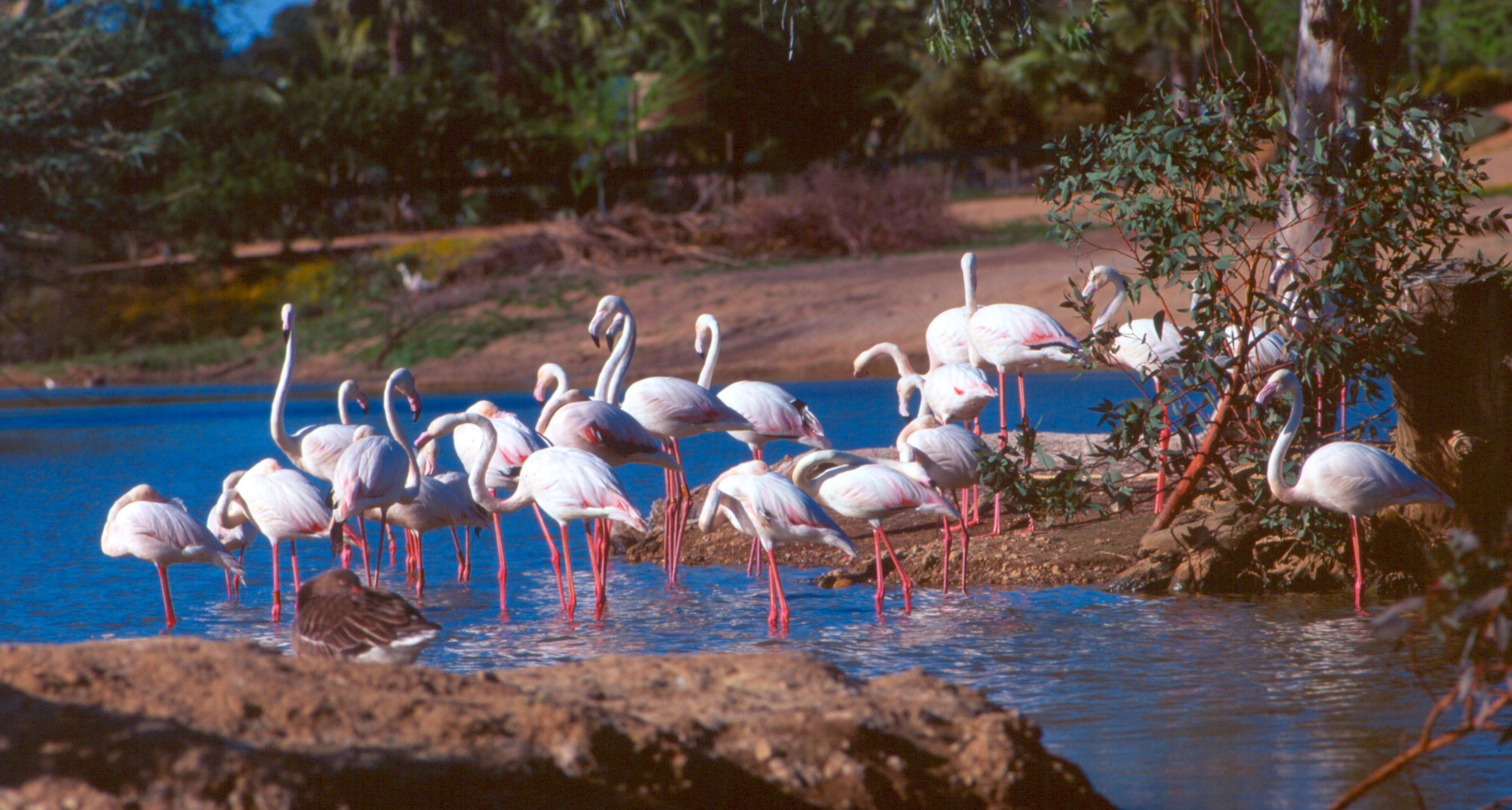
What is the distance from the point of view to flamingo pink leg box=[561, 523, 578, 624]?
683cm

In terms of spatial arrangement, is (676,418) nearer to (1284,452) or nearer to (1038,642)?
(1038,642)

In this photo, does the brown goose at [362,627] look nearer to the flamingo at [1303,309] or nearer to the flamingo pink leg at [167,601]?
the flamingo pink leg at [167,601]

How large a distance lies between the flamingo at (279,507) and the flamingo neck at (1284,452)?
4.34m

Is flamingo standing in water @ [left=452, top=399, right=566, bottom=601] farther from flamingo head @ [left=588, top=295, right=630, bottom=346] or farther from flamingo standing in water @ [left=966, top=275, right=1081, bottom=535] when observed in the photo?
flamingo standing in water @ [left=966, top=275, right=1081, bottom=535]

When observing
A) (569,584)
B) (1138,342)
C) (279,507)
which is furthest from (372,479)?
(1138,342)

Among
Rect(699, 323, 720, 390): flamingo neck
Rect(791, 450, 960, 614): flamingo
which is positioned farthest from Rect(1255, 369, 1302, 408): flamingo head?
Rect(699, 323, 720, 390): flamingo neck

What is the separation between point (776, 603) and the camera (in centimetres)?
656

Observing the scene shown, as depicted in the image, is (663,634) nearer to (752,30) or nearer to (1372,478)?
(1372,478)

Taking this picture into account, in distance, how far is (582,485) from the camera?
6754 millimetres

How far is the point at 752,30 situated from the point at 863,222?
34.9 feet

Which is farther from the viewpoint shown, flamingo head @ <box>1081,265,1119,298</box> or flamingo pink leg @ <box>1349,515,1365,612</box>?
flamingo head @ <box>1081,265,1119,298</box>

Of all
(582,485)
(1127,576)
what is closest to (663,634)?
(582,485)

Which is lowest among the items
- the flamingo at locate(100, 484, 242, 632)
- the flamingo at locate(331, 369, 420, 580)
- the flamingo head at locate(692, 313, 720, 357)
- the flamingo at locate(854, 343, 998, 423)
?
the flamingo at locate(100, 484, 242, 632)

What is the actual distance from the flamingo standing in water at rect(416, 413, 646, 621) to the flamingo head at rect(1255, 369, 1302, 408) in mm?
2866
